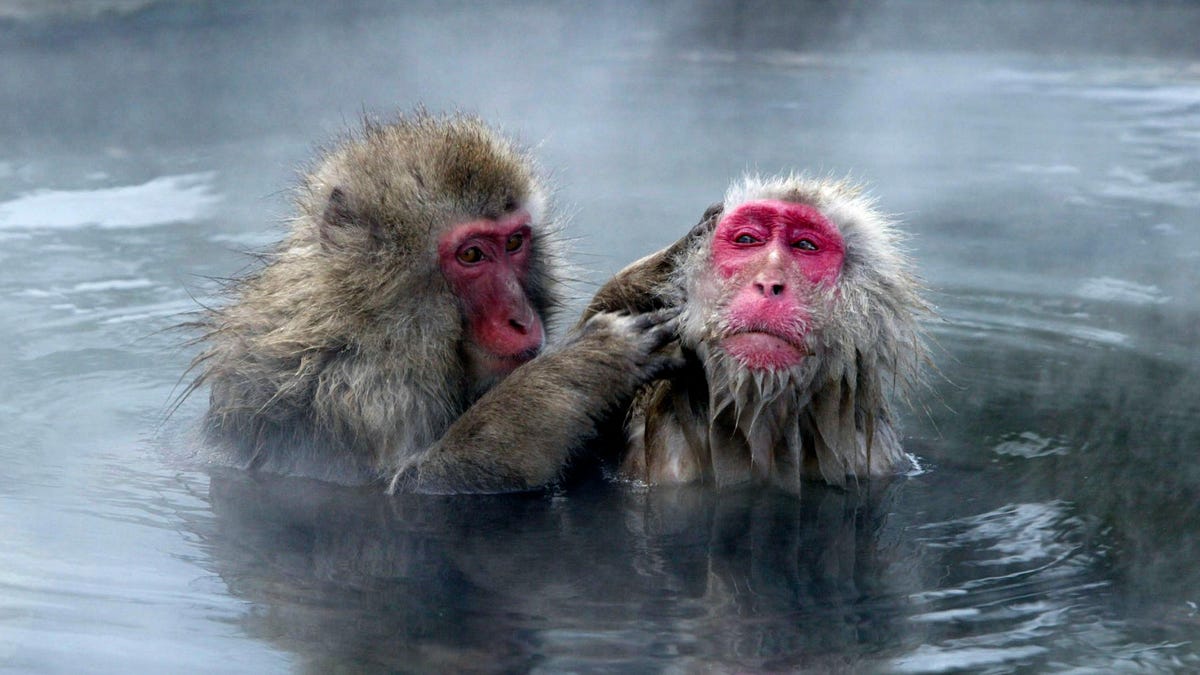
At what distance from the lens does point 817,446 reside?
4.29 metres

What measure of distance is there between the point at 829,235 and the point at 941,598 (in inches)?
40.0

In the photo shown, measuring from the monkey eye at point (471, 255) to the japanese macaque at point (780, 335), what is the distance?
0.38 m

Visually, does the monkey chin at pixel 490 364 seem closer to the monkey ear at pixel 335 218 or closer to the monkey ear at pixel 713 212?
the monkey ear at pixel 335 218

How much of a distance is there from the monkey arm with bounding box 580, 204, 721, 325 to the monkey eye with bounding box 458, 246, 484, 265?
34cm

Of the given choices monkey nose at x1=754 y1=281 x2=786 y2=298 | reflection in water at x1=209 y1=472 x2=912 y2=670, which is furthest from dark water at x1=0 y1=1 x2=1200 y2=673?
monkey nose at x1=754 y1=281 x2=786 y2=298

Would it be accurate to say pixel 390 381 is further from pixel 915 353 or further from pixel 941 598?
pixel 941 598

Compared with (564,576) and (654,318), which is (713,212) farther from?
(564,576)

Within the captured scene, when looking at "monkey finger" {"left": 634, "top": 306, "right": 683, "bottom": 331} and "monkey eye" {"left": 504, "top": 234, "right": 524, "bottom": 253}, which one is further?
"monkey eye" {"left": 504, "top": 234, "right": 524, "bottom": 253}

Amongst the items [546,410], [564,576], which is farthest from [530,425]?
[564,576]

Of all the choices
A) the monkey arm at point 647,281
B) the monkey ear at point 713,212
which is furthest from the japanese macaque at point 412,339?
the monkey ear at point 713,212

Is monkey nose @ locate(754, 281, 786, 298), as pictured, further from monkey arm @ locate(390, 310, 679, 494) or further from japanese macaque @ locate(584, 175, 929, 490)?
monkey arm @ locate(390, 310, 679, 494)

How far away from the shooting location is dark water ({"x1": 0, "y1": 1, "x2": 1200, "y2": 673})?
10.7ft

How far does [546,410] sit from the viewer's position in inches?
168

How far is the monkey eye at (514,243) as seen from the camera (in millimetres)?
4672
